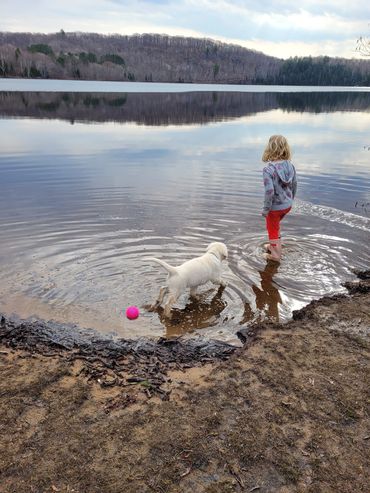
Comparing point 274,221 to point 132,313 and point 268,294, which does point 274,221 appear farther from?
point 132,313

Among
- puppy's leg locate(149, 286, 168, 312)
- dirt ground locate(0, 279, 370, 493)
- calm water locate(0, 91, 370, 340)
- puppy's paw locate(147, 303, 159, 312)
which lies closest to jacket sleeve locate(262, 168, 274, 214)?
calm water locate(0, 91, 370, 340)

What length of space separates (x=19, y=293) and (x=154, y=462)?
13.4 ft

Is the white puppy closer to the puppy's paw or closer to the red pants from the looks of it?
the puppy's paw

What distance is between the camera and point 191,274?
18.2 ft

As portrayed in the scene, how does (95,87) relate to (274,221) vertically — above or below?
above

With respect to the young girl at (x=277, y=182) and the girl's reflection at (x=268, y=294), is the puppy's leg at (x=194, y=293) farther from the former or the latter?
the young girl at (x=277, y=182)

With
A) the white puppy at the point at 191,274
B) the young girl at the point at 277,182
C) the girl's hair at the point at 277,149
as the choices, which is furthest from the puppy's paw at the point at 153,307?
the girl's hair at the point at 277,149

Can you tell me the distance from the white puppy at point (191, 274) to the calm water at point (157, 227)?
0.30m

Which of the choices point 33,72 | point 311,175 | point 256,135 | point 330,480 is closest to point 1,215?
point 330,480

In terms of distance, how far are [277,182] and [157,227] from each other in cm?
306

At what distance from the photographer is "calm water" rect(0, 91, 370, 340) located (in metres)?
5.93

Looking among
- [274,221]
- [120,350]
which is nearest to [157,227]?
[274,221]

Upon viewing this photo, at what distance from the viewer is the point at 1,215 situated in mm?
9531

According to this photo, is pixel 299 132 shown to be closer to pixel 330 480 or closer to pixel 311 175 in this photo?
pixel 311 175
